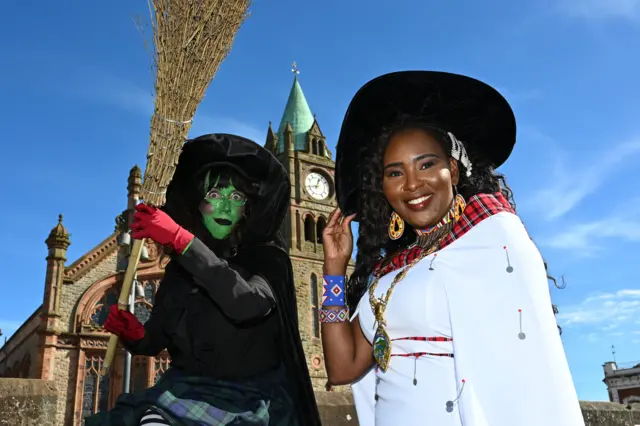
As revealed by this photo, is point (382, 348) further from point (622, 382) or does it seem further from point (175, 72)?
point (622, 382)

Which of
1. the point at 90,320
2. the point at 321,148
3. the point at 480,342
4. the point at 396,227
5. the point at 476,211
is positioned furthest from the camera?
the point at 321,148

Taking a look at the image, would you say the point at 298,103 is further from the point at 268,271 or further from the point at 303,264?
the point at 268,271

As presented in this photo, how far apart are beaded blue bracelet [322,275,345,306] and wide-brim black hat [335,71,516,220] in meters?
0.85

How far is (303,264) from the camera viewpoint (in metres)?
29.6

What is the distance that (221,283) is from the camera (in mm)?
2496

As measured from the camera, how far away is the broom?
3.19 metres

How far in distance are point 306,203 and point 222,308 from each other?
1147 inches

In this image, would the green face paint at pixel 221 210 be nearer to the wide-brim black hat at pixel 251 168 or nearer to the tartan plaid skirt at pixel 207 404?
the wide-brim black hat at pixel 251 168

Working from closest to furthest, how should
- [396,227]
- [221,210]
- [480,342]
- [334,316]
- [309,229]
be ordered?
[480,342]
[334,316]
[396,227]
[221,210]
[309,229]

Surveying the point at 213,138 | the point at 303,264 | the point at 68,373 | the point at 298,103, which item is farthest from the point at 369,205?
the point at 298,103

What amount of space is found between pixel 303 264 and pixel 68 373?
12592 millimetres

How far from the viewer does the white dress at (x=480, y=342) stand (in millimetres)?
1942

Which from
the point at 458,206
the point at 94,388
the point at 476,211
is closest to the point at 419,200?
the point at 458,206

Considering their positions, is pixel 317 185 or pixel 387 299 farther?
pixel 317 185
